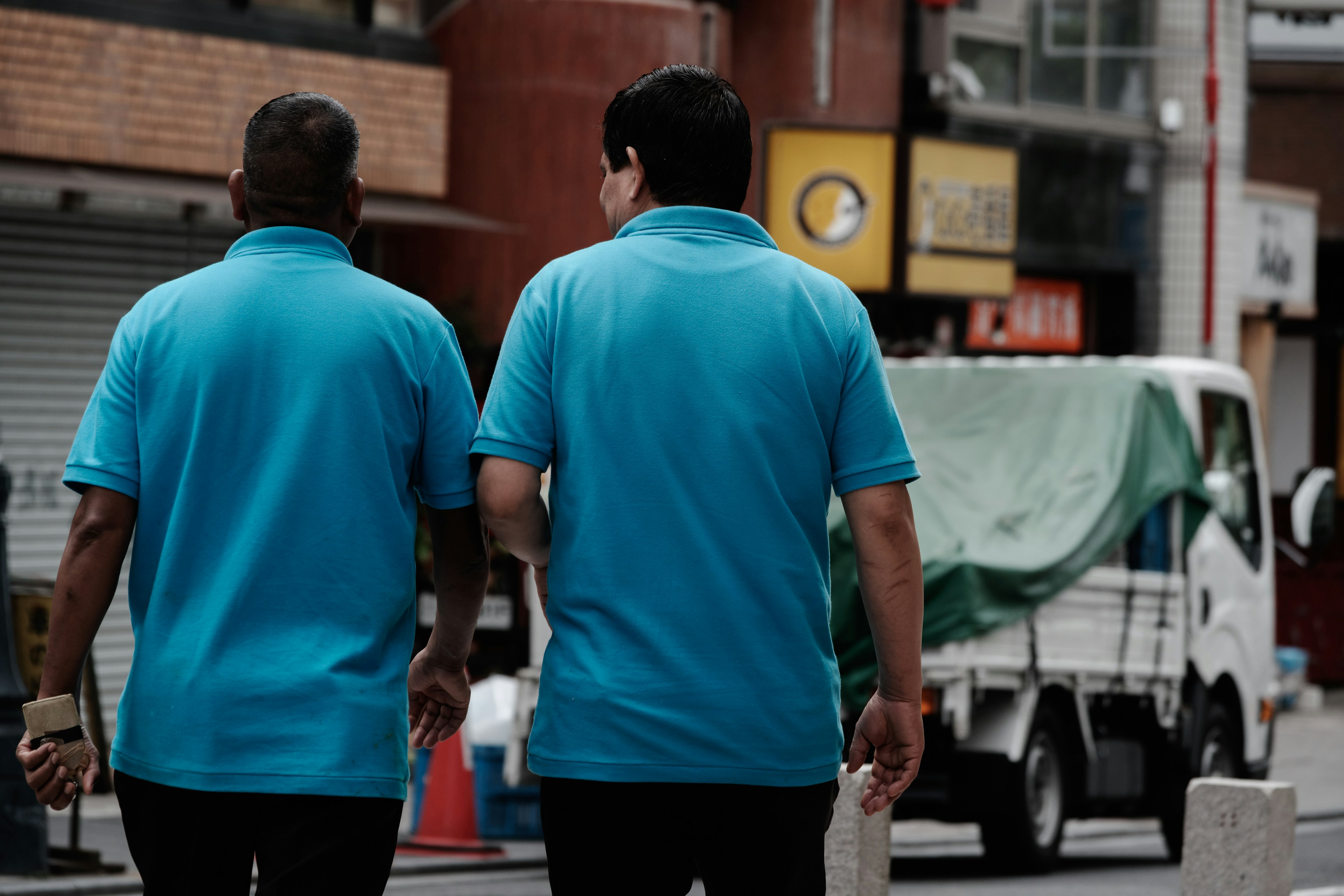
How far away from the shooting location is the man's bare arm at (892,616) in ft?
11.0

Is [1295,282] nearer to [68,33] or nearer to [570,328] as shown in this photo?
[68,33]

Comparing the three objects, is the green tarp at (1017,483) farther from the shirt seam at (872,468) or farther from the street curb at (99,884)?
the shirt seam at (872,468)

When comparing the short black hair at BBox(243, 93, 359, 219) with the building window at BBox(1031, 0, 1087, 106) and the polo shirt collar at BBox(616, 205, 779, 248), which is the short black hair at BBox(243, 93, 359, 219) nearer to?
the polo shirt collar at BBox(616, 205, 779, 248)

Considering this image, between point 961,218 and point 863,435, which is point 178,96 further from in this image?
point 863,435

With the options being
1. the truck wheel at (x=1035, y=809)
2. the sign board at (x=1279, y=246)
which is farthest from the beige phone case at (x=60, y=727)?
the sign board at (x=1279, y=246)

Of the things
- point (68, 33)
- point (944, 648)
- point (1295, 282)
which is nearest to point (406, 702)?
point (944, 648)

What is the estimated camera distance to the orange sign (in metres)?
20.7

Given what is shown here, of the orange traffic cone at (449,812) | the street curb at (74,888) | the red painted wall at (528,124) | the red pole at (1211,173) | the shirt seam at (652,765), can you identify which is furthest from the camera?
the red pole at (1211,173)

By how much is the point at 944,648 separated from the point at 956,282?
32.2 feet

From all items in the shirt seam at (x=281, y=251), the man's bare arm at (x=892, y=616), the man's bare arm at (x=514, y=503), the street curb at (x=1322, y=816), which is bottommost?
the street curb at (x=1322, y=816)

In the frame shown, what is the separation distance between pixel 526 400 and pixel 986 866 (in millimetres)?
7936

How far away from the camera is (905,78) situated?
19219 mm

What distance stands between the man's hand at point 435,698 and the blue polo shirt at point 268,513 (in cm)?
30

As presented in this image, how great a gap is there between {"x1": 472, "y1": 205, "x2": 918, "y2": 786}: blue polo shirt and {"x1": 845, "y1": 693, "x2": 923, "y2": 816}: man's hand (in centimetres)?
12
